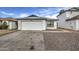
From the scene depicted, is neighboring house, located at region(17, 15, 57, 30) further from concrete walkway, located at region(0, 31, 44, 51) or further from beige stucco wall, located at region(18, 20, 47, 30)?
concrete walkway, located at region(0, 31, 44, 51)

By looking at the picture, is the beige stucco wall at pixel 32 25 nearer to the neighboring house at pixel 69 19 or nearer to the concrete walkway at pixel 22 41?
the concrete walkway at pixel 22 41

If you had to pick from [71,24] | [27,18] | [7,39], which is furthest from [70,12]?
[7,39]

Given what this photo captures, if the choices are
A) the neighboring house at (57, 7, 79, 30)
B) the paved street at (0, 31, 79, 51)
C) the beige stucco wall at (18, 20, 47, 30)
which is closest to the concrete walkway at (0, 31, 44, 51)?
the paved street at (0, 31, 79, 51)

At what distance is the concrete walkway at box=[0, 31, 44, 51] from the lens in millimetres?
3254

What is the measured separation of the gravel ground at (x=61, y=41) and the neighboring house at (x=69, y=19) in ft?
0.47

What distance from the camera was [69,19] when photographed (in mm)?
3340

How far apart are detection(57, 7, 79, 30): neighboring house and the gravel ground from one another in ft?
0.47

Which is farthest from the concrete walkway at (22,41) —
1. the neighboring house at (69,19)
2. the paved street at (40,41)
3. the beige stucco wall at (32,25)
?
the neighboring house at (69,19)

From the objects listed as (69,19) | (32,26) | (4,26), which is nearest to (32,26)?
(32,26)
